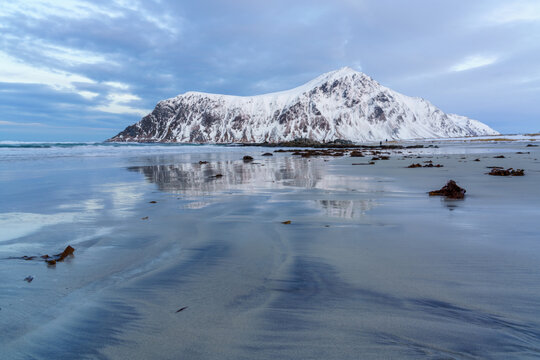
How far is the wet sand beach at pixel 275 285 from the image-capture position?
1.99 meters

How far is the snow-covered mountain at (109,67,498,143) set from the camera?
15962cm

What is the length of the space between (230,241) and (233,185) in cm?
590

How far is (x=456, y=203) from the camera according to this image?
21.0ft

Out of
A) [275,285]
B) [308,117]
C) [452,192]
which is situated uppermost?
[308,117]

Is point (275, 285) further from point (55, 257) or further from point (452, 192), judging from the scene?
point (452, 192)

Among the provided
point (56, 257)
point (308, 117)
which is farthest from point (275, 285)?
point (308, 117)

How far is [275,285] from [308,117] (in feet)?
537

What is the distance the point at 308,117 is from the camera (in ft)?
530

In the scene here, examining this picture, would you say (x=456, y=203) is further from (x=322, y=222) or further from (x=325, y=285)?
(x=325, y=285)

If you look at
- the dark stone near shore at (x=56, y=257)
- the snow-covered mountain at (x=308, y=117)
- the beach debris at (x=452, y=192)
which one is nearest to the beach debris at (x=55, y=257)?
the dark stone near shore at (x=56, y=257)

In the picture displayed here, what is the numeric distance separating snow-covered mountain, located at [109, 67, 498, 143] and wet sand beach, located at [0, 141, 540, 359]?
149010mm

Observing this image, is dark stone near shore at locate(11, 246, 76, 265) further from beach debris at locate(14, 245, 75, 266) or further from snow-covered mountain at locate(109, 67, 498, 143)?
snow-covered mountain at locate(109, 67, 498, 143)

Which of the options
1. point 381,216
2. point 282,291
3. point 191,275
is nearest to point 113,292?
point 191,275

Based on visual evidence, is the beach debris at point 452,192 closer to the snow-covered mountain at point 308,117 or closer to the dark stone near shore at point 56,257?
the dark stone near shore at point 56,257
